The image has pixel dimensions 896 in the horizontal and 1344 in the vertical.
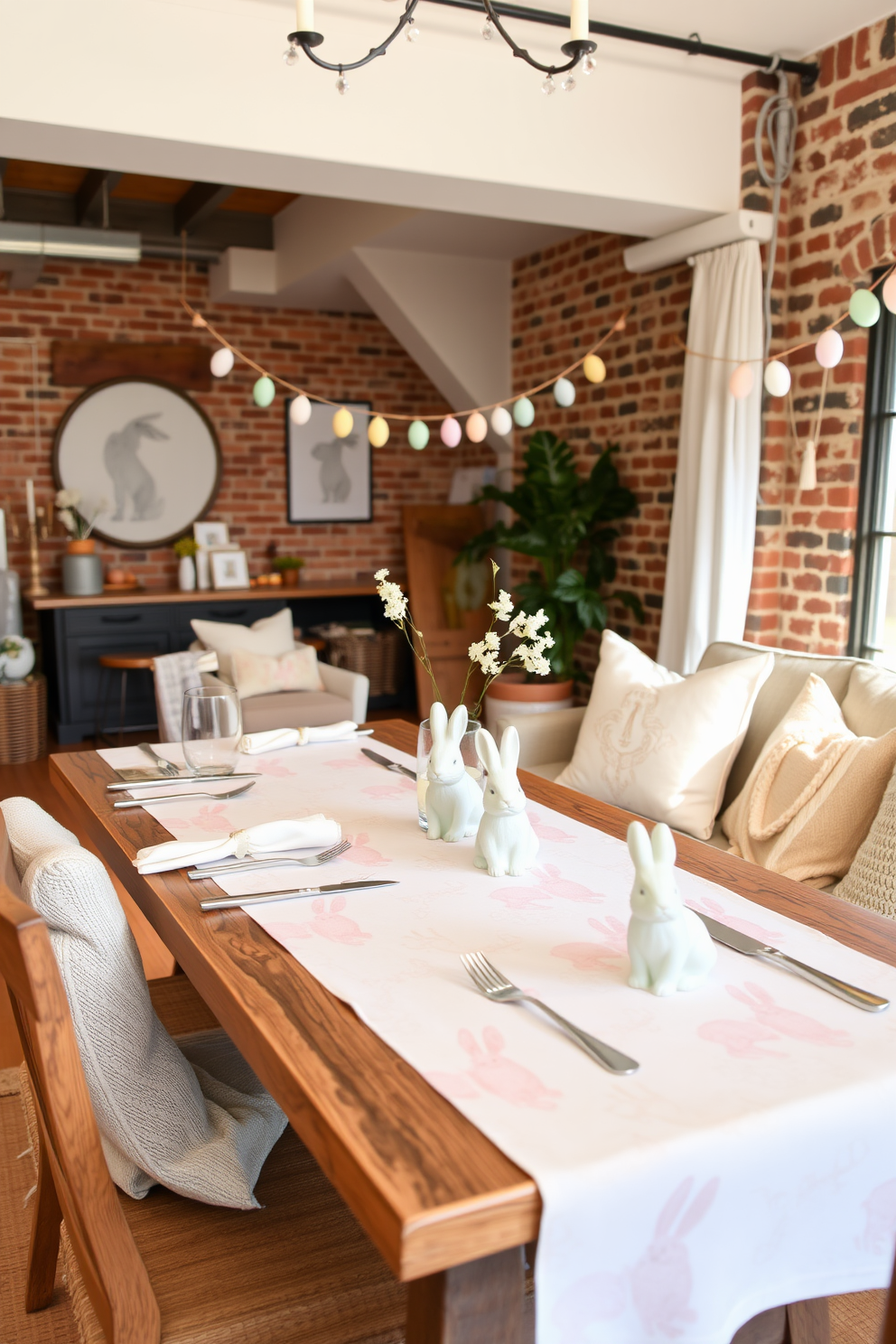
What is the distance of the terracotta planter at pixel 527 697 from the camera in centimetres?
458

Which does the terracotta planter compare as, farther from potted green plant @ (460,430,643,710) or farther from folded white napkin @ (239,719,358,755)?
folded white napkin @ (239,719,358,755)

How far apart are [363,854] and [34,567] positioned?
4.88 metres

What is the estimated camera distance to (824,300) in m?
3.72

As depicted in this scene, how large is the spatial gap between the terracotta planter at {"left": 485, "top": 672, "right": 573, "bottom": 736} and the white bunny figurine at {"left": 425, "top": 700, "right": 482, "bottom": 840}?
8.99ft

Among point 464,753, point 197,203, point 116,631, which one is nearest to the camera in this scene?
point 464,753

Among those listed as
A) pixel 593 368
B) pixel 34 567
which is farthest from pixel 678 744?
pixel 34 567

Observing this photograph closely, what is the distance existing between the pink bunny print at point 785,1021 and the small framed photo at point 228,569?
5.43 m

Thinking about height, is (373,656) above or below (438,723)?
below

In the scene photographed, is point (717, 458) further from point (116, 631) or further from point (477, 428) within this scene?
point (116, 631)

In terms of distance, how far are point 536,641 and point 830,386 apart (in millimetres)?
2417

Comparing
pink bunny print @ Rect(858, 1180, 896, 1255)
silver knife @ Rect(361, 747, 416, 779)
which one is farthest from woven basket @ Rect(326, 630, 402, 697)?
pink bunny print @ Rect(858, 1180, 896, 1255)

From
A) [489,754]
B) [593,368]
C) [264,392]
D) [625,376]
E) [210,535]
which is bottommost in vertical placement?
[489,754]

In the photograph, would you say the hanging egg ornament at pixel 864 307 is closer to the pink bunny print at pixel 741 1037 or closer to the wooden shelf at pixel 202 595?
the pink bunny print at pixel 741 1037

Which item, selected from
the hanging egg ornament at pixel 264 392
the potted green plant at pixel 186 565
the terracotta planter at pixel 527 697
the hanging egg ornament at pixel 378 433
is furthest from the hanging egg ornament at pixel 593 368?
the potted green plant at pixel 186 565
